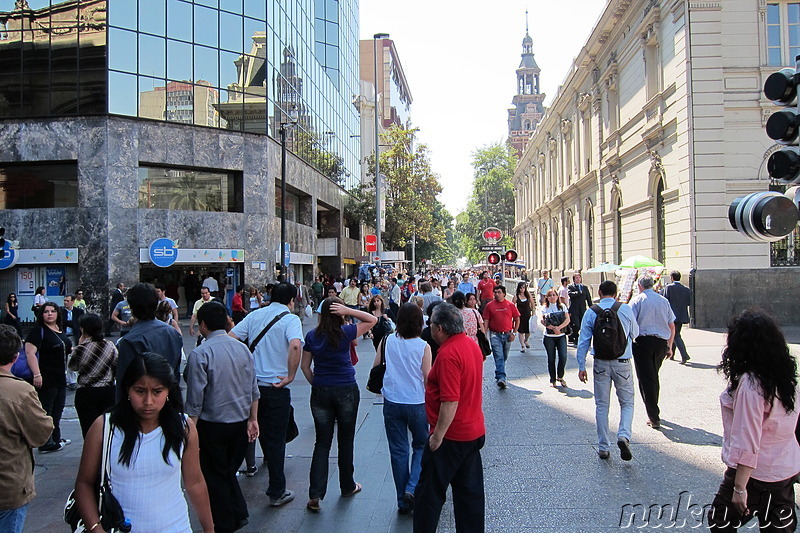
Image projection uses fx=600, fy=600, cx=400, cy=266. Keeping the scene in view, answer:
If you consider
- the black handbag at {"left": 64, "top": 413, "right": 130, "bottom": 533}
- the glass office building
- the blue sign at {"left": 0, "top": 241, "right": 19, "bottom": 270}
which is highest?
the glass office building

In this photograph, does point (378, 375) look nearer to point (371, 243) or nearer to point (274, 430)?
point (274, 430)

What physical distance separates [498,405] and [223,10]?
22166mm

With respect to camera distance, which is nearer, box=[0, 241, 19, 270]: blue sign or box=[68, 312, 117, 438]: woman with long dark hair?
box=[68, 312, 117, 438]: woman with long dark hair

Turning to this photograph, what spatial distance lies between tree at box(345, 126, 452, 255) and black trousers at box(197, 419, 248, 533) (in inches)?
1535

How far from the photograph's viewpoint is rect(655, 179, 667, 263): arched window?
69.6ft

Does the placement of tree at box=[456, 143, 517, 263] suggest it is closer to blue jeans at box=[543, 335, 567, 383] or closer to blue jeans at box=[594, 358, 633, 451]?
blue jeans at box=[543, 335, 567, 383]

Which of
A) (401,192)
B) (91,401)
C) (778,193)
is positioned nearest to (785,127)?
(778,193)

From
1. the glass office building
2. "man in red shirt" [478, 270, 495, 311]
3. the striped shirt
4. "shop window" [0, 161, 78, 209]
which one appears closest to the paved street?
the striped shirt

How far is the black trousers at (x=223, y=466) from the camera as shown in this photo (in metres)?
4.44

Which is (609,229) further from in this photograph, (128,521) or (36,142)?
(128,521)

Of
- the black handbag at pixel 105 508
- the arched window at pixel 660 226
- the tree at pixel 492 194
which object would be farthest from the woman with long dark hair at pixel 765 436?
the tree at pixel 492 194

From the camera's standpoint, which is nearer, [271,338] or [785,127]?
[785,127]

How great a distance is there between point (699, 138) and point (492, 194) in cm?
6128

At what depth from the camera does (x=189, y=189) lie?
24.2 metres
